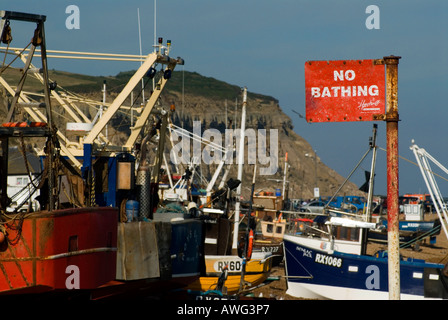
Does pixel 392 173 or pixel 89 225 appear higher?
pixel 392 173

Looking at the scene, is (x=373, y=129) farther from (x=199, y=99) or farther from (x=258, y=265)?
(x=199, y=99)

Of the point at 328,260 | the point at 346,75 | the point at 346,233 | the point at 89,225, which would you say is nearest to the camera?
the point at 346,75

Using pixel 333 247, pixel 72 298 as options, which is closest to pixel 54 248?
pixel 72 298

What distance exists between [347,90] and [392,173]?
1.49 m

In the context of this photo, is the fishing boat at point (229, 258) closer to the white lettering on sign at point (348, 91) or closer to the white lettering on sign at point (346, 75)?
the white lettering on sign at point (348, 91)

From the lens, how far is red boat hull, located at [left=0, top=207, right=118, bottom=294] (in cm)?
1517

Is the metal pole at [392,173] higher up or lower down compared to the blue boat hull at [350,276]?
higher up

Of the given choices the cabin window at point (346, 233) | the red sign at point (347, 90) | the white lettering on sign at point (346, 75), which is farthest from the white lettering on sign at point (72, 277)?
the cabin window at point (346, 233)

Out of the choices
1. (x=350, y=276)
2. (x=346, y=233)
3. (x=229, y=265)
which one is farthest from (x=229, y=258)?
(x=346, y=233)

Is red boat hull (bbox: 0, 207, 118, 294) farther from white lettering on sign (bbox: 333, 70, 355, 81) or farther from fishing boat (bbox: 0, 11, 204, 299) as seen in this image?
white lettering on sign (bbox: 333, 70, 355, 81)

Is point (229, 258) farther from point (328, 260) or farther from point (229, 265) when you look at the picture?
point (328, 260)

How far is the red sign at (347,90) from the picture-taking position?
1075 cm

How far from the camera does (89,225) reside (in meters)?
16.8

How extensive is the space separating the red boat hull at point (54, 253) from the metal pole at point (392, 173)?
805 centimetres
